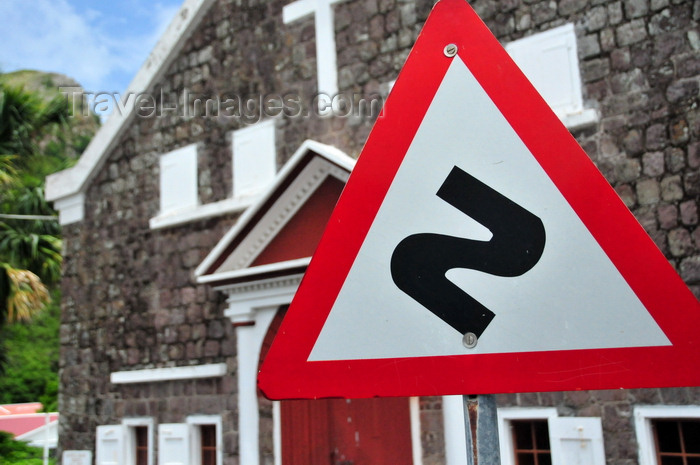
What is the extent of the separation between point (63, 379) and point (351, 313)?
25.5 ft

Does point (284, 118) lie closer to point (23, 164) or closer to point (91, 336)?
point (91, 336)

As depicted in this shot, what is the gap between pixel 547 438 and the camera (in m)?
5.43

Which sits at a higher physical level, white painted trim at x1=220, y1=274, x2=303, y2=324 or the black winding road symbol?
white painted trim at x1=220, y1=274, x2=303, y2=324

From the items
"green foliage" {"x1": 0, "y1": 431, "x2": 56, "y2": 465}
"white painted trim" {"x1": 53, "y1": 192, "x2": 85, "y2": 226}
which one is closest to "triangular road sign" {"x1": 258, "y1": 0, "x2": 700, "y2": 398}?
"white painted trim" {"x1": 53, "y1": 192, "x2": 85, "y2": 226}

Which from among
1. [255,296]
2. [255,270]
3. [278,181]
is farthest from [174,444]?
[278,181]

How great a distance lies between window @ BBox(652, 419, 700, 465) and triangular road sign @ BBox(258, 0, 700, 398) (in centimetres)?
379

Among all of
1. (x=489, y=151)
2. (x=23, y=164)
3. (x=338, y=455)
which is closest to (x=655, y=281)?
(x=489, y=151)

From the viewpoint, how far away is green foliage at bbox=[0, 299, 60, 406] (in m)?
29.4

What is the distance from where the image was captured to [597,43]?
5.55m

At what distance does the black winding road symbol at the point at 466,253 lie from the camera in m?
1.74

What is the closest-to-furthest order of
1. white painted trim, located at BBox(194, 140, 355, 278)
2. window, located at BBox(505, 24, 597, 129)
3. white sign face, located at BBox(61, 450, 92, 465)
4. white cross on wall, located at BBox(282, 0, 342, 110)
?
window, located at BBox(505, 24, 597, 129) < white painted trim, located at BBox(194, 140, 355, 278) < white cross on wall, located at BBox(282, 0, 342, 110) < white sign face, located at BBox(61, 450, 92, 465)

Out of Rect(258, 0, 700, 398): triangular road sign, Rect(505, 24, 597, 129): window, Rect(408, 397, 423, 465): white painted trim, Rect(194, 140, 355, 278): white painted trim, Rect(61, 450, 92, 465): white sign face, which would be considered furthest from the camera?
Rect(61, 450, 92, 465): white sign face

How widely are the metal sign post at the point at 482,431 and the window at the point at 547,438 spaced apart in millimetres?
3636

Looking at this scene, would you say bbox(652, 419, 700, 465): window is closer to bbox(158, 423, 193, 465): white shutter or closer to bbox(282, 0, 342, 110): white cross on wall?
bbox(282, 0, 342, 110): white cross on wall
